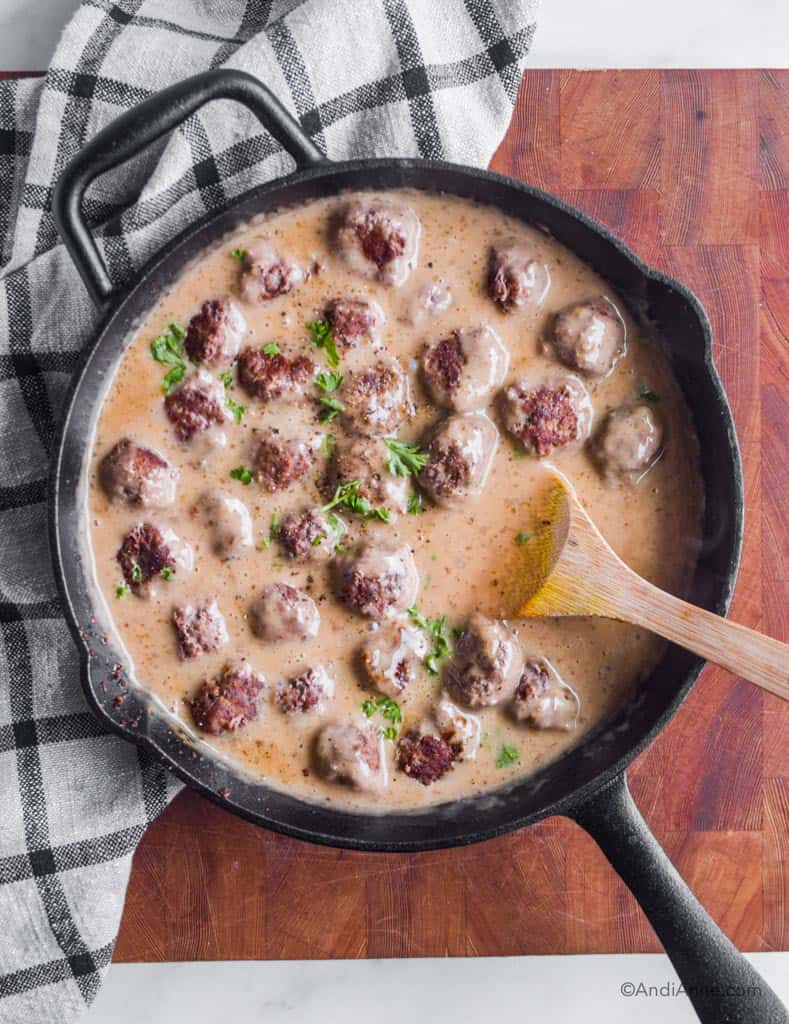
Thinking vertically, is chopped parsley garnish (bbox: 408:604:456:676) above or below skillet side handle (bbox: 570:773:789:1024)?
above

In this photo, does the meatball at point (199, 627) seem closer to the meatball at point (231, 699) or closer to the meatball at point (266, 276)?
the meatball at point (231, 699)

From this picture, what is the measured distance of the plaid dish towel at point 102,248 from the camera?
3.51m

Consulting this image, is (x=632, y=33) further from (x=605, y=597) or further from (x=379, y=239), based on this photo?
(x=605, y=597)

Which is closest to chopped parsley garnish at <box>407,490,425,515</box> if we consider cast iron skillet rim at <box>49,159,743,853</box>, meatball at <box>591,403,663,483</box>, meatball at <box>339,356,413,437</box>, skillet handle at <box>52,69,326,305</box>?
meatball at <box>339,356,413,437</box>

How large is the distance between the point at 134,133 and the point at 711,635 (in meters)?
2.11

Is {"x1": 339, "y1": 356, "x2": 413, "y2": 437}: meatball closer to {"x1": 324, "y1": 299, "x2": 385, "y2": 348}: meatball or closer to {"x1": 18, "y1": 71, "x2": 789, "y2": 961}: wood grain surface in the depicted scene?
{"x1": 324, "y1": 299, "x2": 385, "y2": 348}: meatball

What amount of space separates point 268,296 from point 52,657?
1.37 metres

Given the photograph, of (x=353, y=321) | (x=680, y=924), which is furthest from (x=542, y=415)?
(x=680, y=924)

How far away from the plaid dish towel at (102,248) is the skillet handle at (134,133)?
0.40 metres

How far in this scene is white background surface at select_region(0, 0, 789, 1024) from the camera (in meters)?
3.72

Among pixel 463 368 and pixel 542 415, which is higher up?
pixel 463 368

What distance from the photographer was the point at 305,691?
337cm

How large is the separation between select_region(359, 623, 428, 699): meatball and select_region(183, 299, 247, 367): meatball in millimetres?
968

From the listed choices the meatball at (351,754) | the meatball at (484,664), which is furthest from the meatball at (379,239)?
the meatball at (351,754)
